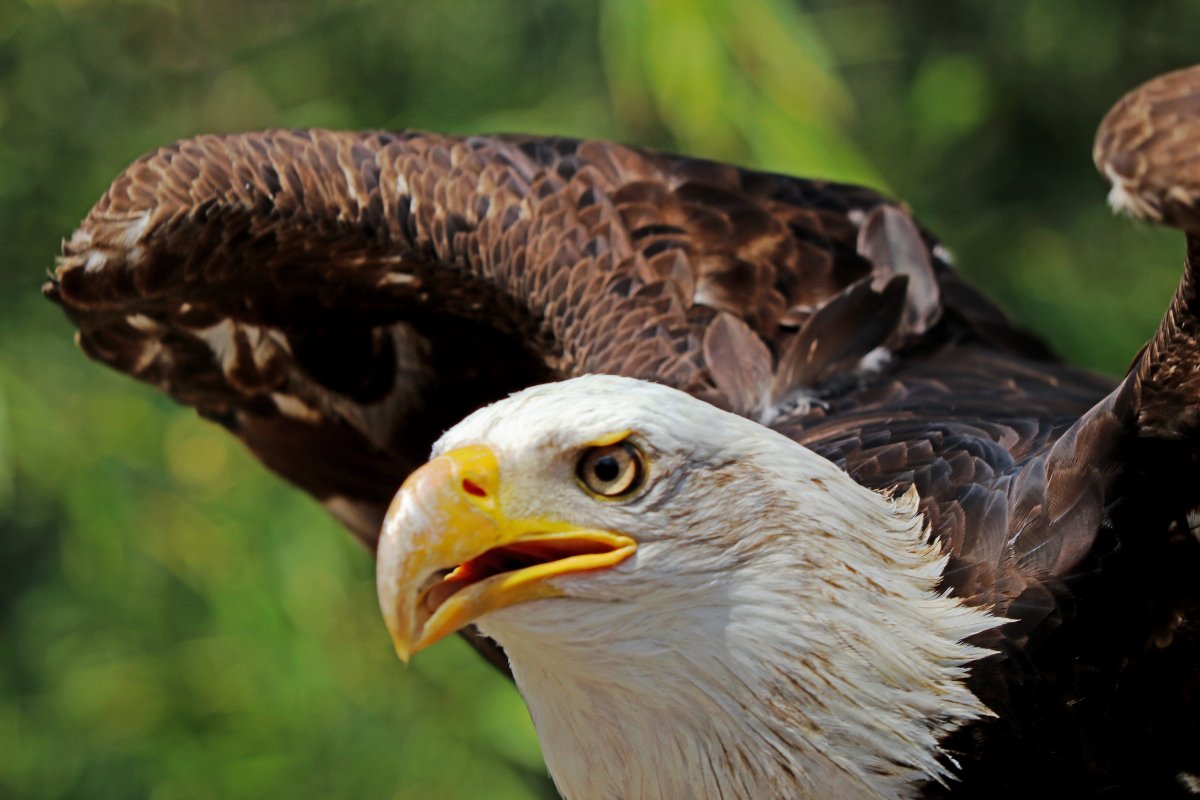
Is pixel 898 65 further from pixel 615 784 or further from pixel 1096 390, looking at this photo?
pixel 615 784

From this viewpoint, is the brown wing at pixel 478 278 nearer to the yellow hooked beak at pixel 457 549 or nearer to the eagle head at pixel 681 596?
the eagle head at pixel 681 596

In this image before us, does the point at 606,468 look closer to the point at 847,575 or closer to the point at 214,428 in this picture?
the point at 847,575

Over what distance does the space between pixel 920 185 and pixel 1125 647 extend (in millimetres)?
5638

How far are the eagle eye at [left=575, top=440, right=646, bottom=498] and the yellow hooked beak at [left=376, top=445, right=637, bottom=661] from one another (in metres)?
0.05

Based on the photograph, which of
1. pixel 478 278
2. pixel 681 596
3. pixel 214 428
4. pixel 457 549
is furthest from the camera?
pixel 214 428

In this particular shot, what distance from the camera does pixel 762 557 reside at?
6.73 ft

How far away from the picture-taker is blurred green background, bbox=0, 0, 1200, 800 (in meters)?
5.71

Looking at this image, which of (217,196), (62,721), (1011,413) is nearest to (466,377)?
(217,196)

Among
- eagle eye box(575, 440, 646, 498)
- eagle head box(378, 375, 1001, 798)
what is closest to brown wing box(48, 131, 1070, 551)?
eagle head box(378, 375, 1001, 798)

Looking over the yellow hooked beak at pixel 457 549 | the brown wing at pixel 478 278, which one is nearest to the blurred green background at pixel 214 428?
the brown wing at pixel 478 278

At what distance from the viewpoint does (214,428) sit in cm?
616

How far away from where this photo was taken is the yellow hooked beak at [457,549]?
6.13 feet

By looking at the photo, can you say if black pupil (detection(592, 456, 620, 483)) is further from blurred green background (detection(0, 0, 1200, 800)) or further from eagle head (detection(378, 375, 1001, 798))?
blurred green background (detection(0, 0, 1200, 800))

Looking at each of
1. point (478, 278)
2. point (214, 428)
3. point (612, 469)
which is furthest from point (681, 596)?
point (214, 428)
